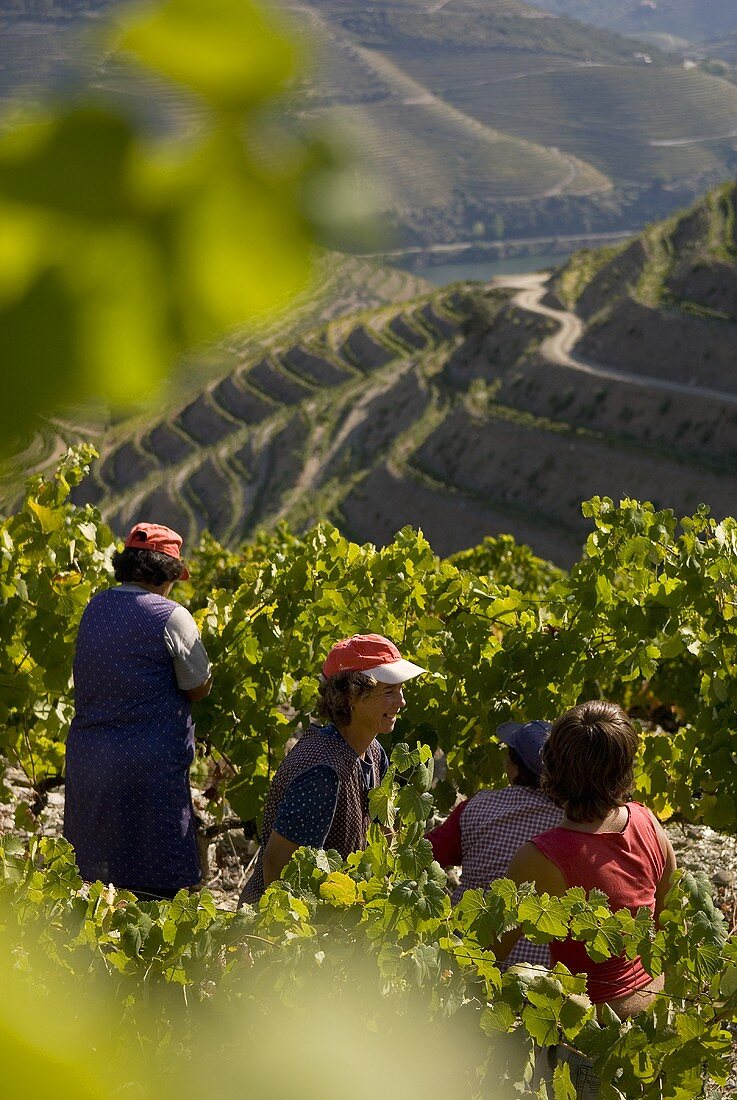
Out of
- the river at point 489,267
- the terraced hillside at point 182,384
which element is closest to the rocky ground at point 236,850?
the terraced hillside at point 182,384

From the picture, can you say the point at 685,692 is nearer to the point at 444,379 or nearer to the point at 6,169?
the point at 6,169

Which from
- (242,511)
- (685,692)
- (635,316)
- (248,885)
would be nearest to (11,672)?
(248,885)

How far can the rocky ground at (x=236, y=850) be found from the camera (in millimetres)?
4371

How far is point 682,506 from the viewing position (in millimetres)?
43469

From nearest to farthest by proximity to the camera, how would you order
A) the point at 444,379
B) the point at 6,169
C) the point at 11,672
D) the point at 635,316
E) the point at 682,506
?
the point at 6,169
the point at 11,672
the point at 682,506
the point at 635,316
the point at 444,379

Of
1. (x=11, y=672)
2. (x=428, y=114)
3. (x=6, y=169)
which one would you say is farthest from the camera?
(x=428, y=114)

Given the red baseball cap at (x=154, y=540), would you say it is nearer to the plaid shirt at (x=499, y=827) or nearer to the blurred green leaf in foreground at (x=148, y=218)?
the plaid shirt at (x=499, y=827)

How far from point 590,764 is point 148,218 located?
2.78 m

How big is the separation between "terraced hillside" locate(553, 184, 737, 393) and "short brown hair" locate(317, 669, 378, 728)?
4785 centimetres

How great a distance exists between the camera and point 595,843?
9.62 ft

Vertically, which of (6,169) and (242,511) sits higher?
(6,169)

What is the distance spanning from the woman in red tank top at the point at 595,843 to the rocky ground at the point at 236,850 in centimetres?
135

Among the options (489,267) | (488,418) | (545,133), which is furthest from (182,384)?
(545,133)

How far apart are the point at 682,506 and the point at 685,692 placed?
39.9 m
